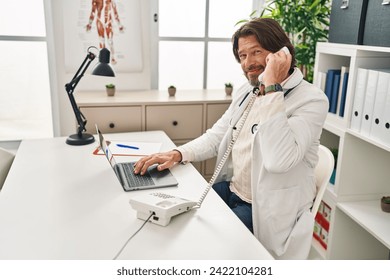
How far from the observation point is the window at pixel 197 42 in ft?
9.69

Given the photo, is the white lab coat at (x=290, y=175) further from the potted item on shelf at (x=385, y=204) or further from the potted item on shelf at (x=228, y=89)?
the potted item on shelf at (x=228, y=89)

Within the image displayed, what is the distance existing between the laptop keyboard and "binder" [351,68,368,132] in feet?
3.55

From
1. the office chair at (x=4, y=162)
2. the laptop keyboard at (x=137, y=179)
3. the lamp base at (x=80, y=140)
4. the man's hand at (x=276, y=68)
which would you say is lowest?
the office chair at (x=4, y=162)

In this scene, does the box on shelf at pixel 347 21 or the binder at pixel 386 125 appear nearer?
the binder at pixel 386 125

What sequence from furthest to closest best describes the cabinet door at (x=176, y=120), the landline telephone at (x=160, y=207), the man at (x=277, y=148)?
the cabinet door at (x=176, y=120), the man at (x=277, y=148), the landline telephone at (x=160, y=207)

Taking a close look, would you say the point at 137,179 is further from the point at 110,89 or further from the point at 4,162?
the point at 110,89

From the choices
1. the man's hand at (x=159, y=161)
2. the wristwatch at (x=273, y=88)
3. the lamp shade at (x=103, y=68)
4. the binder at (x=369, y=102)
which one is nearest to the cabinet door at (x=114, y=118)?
the lamp shade at (x=103, y=68)

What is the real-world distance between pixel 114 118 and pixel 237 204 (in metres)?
1.06

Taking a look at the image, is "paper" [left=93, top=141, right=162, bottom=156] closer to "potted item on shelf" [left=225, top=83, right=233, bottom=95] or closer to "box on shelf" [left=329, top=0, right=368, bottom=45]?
"potted item on shelf" [left=225, top=83, right=233, bottom=95]

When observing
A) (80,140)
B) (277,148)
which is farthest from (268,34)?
(80,140)

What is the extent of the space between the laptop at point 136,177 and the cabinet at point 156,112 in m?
0.68

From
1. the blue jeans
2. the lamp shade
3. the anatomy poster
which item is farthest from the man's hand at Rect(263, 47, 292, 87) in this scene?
the anatomy poster
